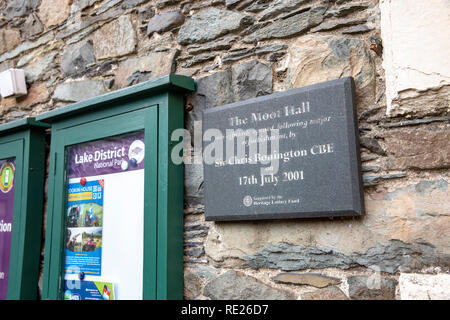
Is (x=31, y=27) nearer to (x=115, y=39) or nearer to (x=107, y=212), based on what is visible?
(x=115, y=39)

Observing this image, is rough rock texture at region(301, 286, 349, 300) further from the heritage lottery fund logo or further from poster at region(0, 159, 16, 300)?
the heritage lottery fund logo

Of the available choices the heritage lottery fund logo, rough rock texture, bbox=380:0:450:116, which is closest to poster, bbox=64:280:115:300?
the heritage lottery fund logo

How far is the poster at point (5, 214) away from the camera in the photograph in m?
3.04

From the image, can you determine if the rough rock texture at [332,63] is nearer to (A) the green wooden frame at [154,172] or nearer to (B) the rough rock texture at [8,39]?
(A) the green wooden frame at [154,172]

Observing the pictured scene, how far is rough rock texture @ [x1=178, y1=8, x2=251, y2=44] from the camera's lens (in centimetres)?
226

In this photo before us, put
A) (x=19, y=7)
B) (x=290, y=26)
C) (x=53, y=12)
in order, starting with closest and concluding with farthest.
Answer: (x=290, y=26) → (x=53, y=12) → (x=19, y=7)

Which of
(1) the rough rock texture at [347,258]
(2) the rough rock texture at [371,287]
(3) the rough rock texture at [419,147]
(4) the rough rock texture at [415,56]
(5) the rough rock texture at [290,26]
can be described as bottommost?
(2) the rough rock texture at [371,287]

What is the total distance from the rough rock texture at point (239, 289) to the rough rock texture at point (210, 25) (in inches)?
48.5

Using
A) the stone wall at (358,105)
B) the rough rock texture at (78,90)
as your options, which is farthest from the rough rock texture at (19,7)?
the stone wall at (358,105)

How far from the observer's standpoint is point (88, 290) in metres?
2.49

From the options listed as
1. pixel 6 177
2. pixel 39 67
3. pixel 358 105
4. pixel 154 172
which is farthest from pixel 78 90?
pixel 358 105

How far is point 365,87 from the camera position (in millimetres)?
1826

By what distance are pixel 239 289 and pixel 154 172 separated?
2.38ft

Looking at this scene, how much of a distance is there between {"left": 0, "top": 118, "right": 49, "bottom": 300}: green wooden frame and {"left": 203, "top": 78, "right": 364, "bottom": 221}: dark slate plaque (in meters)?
1.48
